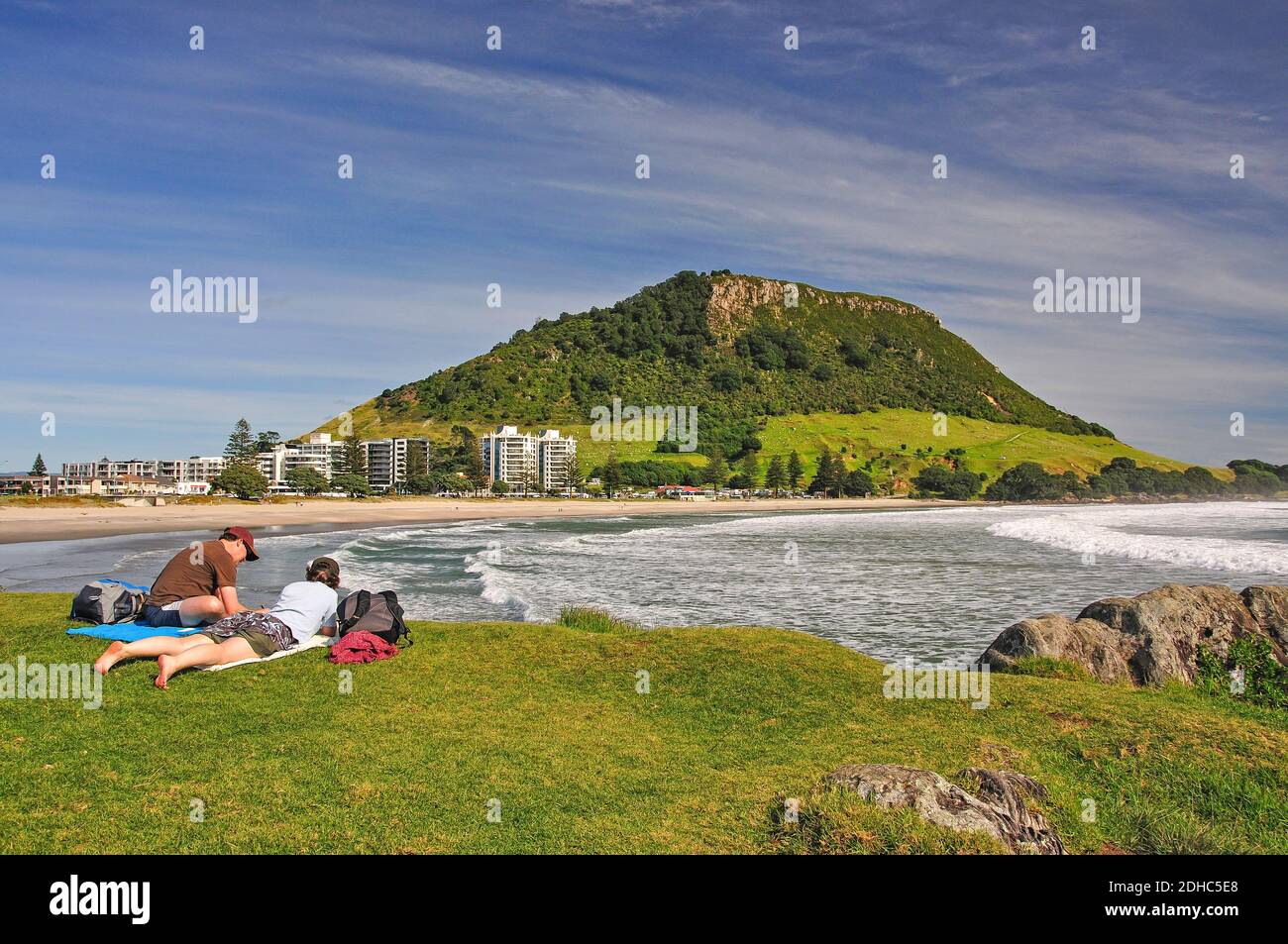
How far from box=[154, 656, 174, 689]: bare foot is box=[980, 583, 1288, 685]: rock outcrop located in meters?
11.0

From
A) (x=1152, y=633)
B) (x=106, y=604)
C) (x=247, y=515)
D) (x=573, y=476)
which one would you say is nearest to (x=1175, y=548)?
(x=1152, y=633)

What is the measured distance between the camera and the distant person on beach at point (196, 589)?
37.9ft

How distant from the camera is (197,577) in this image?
11.9 metres

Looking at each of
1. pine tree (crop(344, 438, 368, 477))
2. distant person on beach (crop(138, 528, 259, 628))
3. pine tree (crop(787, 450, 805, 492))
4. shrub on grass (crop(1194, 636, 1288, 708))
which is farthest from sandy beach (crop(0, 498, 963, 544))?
shrub on grass (crop(1194, 636, 1288, 708))

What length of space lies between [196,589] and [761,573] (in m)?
21.1

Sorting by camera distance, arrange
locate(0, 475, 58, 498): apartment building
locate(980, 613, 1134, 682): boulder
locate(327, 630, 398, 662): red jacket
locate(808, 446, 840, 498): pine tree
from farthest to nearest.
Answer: locate(808, 446, 840, 498): pine tree → locate(0, 475, 58, 498): apartment building → locate(980, 613, 1134, 682): boulder → locate(327, 630, 398, 662): red jacket

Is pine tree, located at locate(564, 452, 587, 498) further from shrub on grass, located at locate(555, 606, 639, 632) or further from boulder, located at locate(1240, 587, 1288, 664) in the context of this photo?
boulder, located at locate(1240, 587, 1288, 664)

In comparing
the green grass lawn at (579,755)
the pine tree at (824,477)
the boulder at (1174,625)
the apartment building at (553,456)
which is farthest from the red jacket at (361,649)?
the apartment building at (553,456)

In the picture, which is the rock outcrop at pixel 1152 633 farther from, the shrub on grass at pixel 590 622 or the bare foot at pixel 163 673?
the bare foot at pixel 163 673

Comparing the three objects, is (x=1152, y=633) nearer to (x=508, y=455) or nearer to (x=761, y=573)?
(x=761, y=573)

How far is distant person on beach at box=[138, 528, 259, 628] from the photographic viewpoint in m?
11.5

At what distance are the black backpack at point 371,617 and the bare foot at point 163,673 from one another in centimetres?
225
